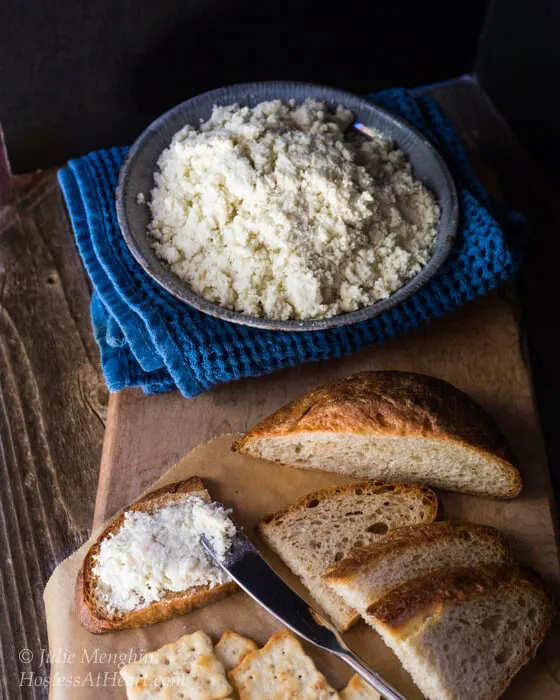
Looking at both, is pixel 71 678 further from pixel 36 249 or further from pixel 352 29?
pixel 352 29

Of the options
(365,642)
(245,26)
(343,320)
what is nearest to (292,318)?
(343,320)

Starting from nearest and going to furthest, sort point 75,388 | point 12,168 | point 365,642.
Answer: point 365,642 → point 75,388 → point 12,168

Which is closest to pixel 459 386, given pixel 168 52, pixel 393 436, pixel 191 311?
pixel 393 436

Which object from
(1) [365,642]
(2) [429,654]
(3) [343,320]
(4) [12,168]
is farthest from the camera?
(4) [12,168]

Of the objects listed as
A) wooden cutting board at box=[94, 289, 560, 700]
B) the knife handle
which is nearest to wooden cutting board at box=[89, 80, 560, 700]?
wooden cutting board at box=[94, 289, 560, 700]

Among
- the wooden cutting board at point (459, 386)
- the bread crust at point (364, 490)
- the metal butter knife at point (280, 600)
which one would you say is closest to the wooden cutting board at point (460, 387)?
the wooden cutting board at point (459, 386)

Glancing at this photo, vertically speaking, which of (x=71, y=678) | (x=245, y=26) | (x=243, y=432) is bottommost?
(x=71, y=678)

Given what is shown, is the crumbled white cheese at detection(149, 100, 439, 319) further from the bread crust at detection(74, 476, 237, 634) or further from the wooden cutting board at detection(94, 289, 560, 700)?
the bread crust at detection(74, 476, 237, 634)

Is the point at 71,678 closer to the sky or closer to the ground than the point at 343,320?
closer to the ground
